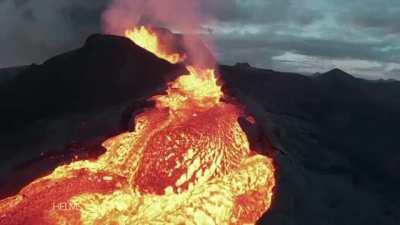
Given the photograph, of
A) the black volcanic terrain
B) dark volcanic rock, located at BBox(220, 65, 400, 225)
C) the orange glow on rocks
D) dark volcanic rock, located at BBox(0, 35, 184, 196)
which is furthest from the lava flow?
the orange glow on rocks

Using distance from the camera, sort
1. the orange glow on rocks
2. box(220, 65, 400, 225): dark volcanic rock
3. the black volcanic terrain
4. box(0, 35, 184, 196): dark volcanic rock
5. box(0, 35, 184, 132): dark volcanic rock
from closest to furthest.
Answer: the black volcanic terrain, box(220, 65, 400, 225): dark volcanic rock, box(0, 35, 184, 196): dark volcanic rock, box(0, 35, 184, 132): dark volcanic rock, the orange glow on rocks

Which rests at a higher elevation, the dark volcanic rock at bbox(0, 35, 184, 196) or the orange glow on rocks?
the orange glow on rocks

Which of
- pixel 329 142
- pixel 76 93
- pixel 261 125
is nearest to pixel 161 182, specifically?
pixel 261 125

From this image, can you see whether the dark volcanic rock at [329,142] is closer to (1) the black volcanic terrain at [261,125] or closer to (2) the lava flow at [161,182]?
(1) the black volcanic terrain at [261,125]

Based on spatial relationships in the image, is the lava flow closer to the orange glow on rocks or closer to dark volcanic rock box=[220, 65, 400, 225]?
dark volcanic rock box=[220, 65, 400, 225]

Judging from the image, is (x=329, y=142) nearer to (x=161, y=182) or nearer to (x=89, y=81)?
(x=89, y=81)


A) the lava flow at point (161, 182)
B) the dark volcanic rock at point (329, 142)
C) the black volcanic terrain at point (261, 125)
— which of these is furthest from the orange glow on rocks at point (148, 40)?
the lava flow at point (161, 182)
